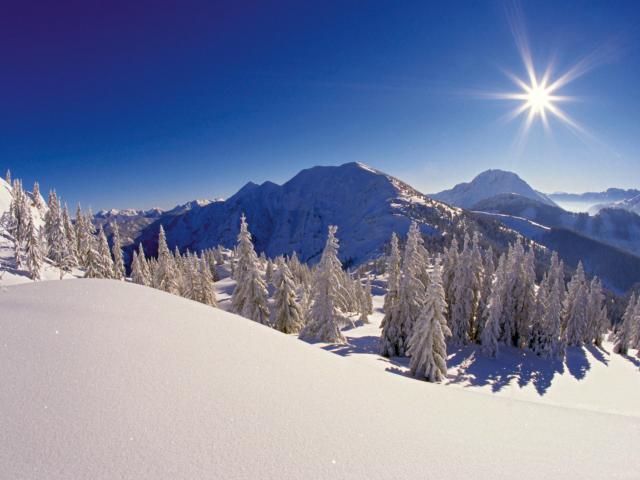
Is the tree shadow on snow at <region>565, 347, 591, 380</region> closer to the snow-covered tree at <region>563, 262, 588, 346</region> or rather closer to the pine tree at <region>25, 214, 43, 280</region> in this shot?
the snow-covered tree at <region>563, 262, 588, 346</region>

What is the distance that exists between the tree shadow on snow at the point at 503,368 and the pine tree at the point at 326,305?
9.23 meters

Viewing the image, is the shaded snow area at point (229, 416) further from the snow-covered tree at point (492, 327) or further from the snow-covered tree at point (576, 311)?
the snow-covered tree at point (576, 311)

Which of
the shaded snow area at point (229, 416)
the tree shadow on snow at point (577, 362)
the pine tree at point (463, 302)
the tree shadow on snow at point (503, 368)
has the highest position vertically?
the pine tree at point (463, 302)

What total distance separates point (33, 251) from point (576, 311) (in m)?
75.6

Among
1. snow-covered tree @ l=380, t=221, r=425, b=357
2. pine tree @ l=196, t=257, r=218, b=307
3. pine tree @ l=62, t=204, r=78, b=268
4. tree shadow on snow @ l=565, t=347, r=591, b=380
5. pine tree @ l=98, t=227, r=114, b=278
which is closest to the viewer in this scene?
snow-covered tree @ l=380, t=221, r=425, b=357

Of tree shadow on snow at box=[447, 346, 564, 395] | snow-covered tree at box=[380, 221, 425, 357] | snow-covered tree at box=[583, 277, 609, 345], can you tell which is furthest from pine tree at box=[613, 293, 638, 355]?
snow-covered tree at box=[380, 221, 425, 357]

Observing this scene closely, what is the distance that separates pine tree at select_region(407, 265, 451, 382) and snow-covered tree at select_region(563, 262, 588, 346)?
32718 mm

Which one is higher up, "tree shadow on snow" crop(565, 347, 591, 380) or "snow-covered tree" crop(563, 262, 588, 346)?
"snow-covered tree" crop(563, 262, 588, 346)

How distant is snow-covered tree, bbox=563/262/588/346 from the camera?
41.2 m

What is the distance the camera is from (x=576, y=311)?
41406mm

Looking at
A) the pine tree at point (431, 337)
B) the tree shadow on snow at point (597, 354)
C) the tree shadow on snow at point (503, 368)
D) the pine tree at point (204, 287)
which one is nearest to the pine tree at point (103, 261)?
the pine tree at point (204, 287)

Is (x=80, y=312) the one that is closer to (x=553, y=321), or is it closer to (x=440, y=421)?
(x=440, y=421)

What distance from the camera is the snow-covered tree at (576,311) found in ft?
135

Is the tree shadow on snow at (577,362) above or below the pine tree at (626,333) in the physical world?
below
